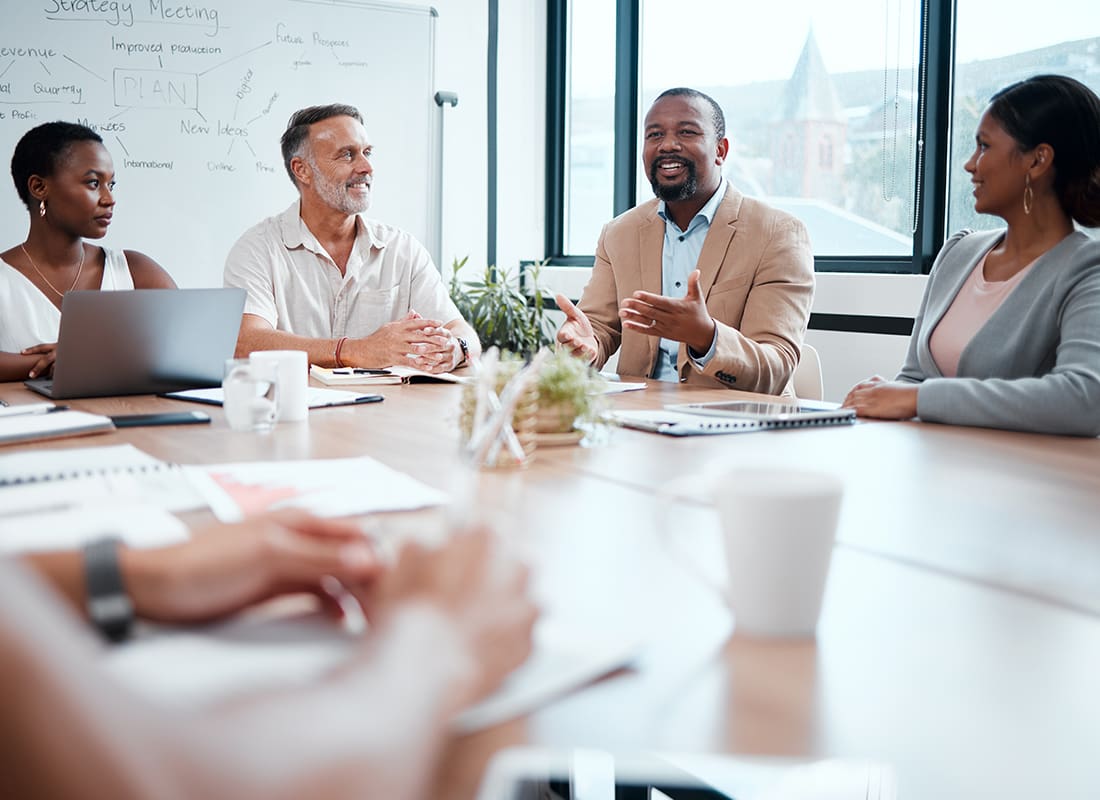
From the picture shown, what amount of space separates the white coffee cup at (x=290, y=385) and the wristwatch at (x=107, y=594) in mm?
1082

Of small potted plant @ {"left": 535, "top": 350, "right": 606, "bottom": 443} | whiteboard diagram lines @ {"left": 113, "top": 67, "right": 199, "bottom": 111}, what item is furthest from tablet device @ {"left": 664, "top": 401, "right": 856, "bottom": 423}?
whiteboard diagram lines @ {"left": 113, "top": 67, "right": 199, "bottom": 111}

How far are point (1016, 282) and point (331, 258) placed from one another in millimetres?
1910

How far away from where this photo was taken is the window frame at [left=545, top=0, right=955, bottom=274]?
10.8 feet

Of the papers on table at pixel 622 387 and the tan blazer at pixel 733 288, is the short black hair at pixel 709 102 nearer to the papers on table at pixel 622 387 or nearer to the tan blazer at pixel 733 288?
the tan blazer at pixel 733 288

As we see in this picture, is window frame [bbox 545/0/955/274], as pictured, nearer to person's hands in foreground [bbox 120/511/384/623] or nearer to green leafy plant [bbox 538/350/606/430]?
green leafy plant [bbox 538/350/606/430]

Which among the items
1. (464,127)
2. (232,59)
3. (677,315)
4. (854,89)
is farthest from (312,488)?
(464,127)

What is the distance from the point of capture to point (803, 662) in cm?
70

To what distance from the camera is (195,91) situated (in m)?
3.96

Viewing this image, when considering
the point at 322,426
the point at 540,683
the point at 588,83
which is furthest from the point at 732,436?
the point at 588,83

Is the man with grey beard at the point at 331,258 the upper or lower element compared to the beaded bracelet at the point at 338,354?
upper

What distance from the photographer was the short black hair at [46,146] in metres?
2.94

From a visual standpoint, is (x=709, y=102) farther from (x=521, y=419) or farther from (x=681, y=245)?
(x=521, y=419)

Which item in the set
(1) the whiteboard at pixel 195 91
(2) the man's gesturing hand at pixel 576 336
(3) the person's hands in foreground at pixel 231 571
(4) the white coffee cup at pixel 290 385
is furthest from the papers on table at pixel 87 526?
A: (1) the whiteboard at pixel 195 91

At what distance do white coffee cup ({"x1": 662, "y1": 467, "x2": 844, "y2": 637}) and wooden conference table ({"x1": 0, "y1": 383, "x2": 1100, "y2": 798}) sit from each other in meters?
0.02
